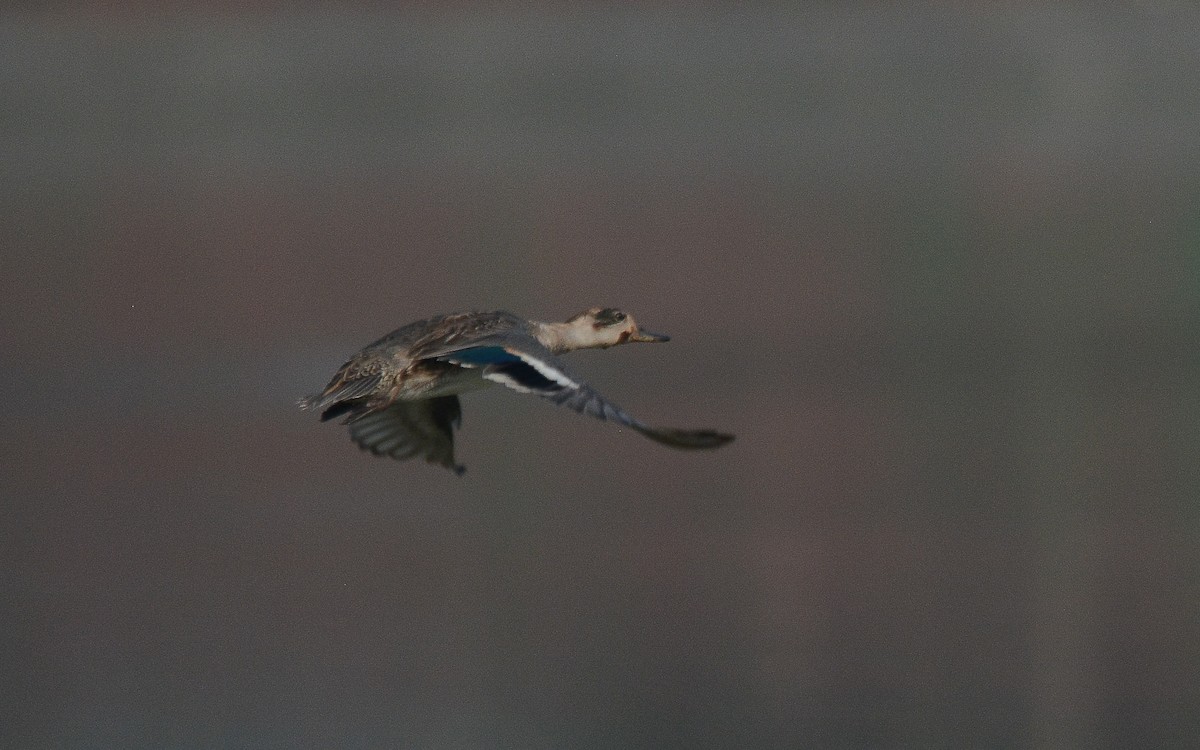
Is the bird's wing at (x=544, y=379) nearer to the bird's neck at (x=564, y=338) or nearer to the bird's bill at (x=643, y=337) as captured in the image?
the bird's neck at (x=564, y=338)

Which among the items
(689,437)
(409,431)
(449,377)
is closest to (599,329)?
(409,431)

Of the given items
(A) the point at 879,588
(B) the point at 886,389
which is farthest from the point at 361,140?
(A) the point at 879,588

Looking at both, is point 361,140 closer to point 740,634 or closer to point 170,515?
point 170,515

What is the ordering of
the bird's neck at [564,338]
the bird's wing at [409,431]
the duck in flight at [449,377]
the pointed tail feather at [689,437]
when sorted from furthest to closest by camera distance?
the bird's neck at [564,338]
the bird's wing at [409,431]
the duck in flight at [449,377]
the pointed tail feather at [689,437]

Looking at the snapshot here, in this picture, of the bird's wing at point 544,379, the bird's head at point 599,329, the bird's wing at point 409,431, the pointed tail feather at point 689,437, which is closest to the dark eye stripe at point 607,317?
the bird's head at point 599,329

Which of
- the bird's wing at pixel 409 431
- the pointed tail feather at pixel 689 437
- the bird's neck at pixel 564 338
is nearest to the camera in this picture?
the pointed tail feather at pixel 689 437

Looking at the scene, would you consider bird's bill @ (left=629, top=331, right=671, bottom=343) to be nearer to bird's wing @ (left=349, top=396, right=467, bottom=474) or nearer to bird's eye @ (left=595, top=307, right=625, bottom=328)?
bird's eye @ (left=595, top=307, right=625, bottom=328)

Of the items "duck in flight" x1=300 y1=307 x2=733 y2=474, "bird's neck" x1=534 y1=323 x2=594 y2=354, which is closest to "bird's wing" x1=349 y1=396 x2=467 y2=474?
"duck in flight" x1=300 y1=307 x2=733 y2=474

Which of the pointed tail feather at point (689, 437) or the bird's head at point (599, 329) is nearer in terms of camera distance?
the pointed tail feather at point (689, 437)
